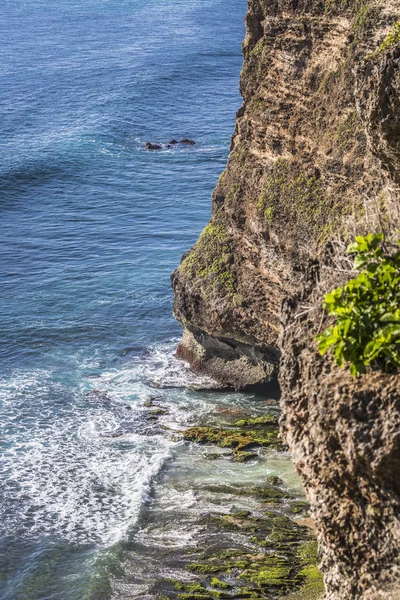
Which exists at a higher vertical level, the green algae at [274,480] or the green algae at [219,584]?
the green algae at [219,584]

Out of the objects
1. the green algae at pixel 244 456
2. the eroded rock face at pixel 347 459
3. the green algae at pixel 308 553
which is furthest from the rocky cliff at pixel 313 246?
the green algae at pixel 308 553

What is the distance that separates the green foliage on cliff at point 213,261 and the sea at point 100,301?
14.8 ft

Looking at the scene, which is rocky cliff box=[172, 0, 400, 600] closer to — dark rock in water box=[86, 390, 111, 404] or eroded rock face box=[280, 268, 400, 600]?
eroded rock face box=[280, 268, 400, 600]

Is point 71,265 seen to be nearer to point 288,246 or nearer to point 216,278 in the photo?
point 216,278

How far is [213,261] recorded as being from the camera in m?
34.2

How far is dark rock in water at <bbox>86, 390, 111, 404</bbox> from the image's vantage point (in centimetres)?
3452

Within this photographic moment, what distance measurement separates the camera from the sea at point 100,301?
2556 centimetres

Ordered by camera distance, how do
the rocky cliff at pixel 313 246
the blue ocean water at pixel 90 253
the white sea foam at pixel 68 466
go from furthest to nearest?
the blue ocean water at pixel 90 253
the white sea foam at pixel 68 466
the rocky cliff at pixel 313 246

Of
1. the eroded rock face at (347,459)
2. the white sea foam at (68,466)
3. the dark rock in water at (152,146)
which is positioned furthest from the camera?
the dark rock in water at (152,146)

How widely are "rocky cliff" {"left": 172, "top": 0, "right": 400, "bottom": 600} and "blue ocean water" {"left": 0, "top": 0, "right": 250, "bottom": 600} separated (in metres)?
4.62

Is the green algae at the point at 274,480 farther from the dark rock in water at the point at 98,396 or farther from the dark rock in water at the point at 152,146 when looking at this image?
the dark rock in water at the point at 152,146

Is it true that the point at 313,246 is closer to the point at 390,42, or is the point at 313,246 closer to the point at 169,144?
the point at 390,42

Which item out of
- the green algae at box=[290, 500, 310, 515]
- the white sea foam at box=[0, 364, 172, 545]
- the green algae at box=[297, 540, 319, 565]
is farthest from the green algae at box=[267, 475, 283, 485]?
the white sea foam at box=[0, 364, 172, 545]

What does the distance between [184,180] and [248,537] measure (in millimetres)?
42928
